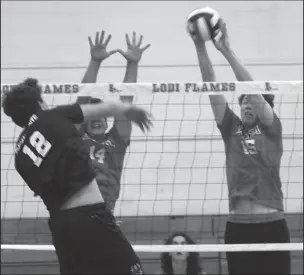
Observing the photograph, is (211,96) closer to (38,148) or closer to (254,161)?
(254,161)

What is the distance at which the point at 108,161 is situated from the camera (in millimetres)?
6254

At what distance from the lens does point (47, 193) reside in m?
4.39

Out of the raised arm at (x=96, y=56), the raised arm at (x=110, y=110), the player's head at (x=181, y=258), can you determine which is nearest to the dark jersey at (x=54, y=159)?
the raised arm at (x=110, y=110)

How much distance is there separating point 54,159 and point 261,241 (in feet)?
7.11

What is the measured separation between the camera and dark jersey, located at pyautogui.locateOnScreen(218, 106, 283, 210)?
5.91m

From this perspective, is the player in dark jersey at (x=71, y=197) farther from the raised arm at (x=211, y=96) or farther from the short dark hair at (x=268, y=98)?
the short dark hair at (x=268, y=98)

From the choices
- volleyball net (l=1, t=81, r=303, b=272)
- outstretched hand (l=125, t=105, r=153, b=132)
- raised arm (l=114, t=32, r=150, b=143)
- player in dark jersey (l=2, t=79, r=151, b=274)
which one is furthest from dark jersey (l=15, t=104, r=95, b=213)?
volleyball net (l=1, t=81, r=303, b=272)

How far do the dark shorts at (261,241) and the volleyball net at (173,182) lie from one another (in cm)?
224

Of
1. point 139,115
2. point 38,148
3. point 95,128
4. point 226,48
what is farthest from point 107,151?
point 38,148

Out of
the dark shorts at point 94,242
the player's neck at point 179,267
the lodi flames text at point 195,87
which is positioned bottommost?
the player's neck at point 179,267

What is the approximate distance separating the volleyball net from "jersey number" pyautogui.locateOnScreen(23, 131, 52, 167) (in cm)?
394

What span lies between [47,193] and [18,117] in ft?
1.46

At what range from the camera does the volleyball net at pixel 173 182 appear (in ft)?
27.8

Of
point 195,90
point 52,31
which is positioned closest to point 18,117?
point 195,90
